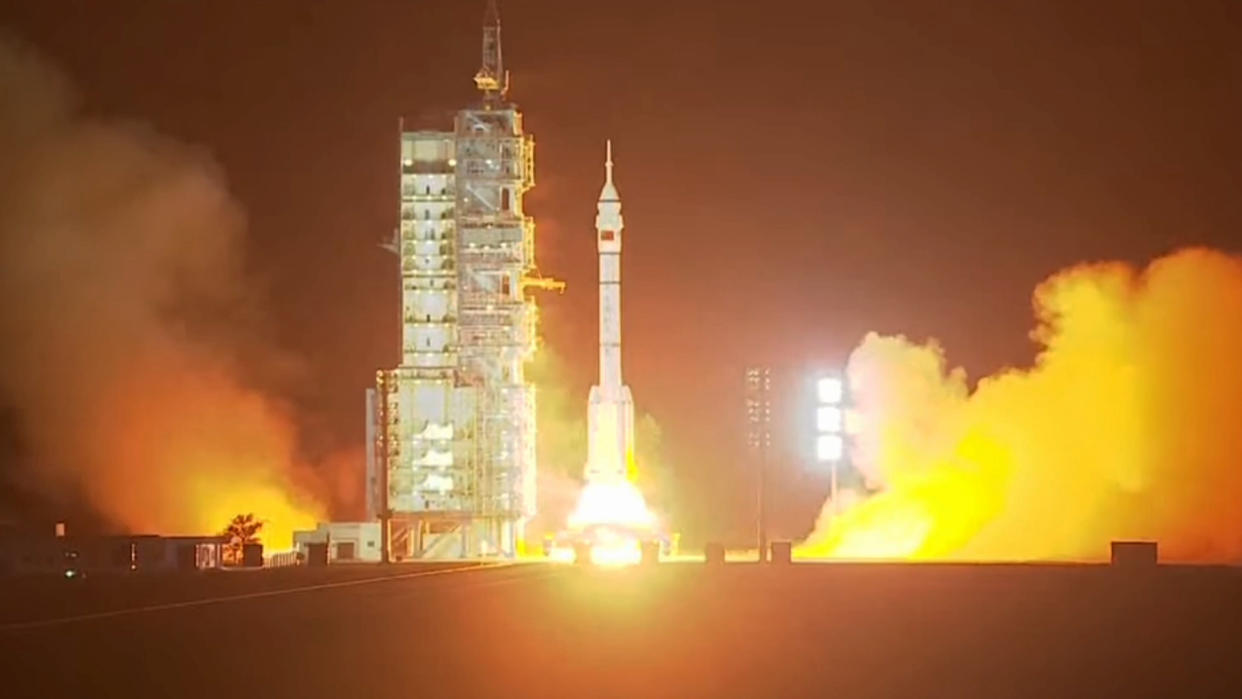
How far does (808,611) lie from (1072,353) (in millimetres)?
28479

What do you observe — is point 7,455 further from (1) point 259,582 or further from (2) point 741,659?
(2) point 741,659

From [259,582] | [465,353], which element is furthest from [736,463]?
[259,582]

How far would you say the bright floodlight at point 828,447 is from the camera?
5603cm

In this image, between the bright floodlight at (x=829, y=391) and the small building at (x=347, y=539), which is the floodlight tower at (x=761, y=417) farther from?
the small building at (x=347, y=539)

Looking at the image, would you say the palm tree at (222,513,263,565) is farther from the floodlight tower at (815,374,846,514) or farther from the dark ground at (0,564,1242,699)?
the dark ground at (0,564,1242,699)

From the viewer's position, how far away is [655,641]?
2398 cm

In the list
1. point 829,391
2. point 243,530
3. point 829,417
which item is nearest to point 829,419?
point 829,417

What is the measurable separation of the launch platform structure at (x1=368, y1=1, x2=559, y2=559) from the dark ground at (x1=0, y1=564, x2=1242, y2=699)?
72.5 ft

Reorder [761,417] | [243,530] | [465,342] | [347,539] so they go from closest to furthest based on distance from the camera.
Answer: [761,417] → [347,539] → [243,530] → [465,342]

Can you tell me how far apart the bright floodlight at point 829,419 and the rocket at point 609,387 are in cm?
588

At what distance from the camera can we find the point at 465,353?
201ft

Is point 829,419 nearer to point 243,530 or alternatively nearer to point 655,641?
point 243,530

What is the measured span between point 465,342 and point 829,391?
37.1 ft

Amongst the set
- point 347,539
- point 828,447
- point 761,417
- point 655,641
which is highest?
point 761,417
